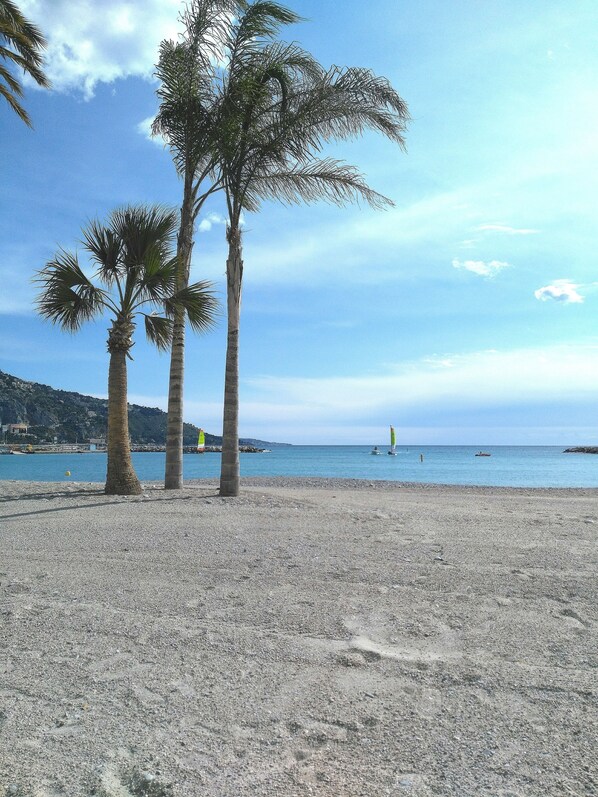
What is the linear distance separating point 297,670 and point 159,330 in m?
9.87

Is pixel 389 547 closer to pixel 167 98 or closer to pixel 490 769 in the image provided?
pixel 490 769

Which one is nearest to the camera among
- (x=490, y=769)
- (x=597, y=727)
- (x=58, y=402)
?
(x=490, y=769)

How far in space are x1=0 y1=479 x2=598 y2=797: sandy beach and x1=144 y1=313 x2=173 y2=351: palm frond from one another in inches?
Answer: 249

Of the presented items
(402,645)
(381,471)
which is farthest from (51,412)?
(402,645)

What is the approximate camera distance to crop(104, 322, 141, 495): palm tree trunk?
1158 centimetres

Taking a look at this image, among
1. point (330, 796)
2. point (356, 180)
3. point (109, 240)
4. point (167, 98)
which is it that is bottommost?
point (330, 796)

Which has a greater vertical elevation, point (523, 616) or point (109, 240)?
point (109, 240)

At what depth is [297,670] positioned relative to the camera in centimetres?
312

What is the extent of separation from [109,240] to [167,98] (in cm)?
321

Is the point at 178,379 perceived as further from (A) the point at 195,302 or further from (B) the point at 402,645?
(B) the point at 402,645

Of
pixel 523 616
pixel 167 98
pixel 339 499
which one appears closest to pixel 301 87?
pixel 167 98

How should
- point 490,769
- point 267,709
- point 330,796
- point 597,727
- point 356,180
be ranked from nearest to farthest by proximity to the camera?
point 330,796 < point 490,769 < point 597,727 < point 267,709 < point 356,180

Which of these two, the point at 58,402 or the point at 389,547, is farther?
the point at 58,402

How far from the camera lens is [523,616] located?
402 centimetres
